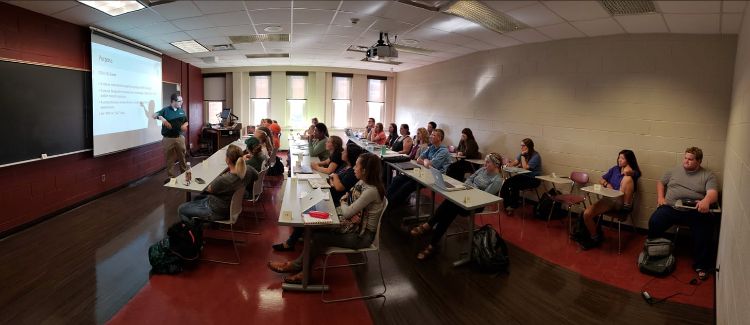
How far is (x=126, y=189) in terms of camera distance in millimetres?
6289

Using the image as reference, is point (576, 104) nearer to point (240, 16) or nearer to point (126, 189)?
point (240, 16)

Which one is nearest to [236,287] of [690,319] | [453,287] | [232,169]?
[232,169]

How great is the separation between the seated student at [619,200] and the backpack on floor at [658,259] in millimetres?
623

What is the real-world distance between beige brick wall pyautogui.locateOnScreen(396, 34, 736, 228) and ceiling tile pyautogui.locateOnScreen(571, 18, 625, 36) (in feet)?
0.87

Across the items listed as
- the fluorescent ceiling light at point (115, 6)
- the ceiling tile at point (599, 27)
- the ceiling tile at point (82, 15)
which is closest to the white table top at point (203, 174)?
the fluorescent ceiling light at point (115, 6)

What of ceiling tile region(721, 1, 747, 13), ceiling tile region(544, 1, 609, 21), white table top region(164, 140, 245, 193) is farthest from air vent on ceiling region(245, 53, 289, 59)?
ceiling tile region(721, 1, 747, 13)

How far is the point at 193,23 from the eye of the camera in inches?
198

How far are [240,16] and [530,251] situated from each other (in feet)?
15.1

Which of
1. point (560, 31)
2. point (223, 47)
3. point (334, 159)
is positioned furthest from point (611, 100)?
point (223, 47)

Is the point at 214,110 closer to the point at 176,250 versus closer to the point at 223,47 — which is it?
the point at 223,47

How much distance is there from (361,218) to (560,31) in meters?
3.94

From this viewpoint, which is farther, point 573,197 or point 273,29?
point 273,29

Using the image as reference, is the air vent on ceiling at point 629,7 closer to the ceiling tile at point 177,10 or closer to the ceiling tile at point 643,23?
the ceiling tile at point 643,23

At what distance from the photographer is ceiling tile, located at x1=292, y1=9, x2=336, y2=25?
444 cm
